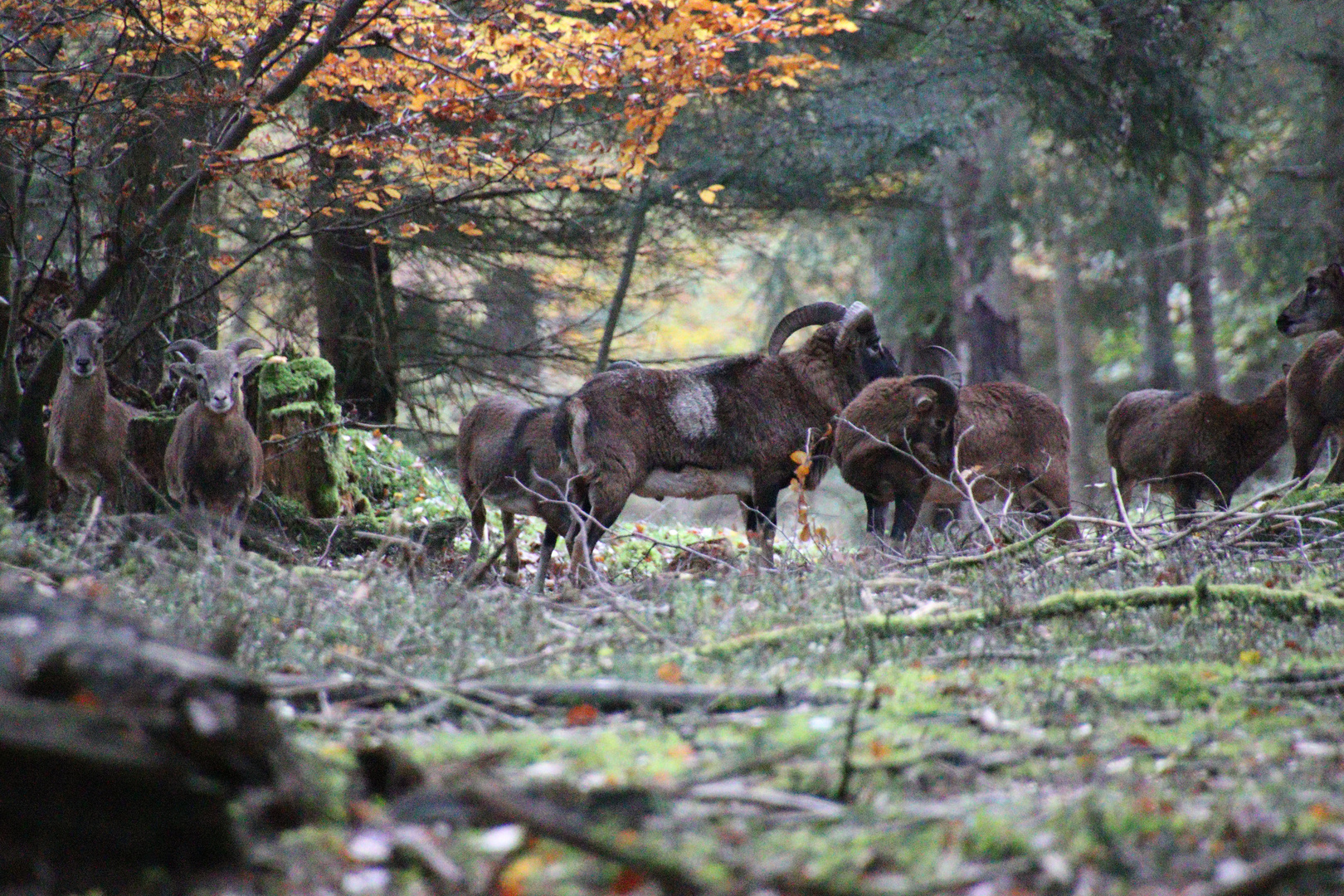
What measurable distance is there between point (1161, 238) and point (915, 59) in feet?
23.3

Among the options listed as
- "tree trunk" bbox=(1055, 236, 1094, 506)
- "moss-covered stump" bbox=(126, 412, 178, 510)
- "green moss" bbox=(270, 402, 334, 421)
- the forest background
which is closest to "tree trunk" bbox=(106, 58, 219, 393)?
the forest background

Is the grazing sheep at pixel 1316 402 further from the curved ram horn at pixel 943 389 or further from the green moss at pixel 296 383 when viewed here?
the green moss at pixel 296 383

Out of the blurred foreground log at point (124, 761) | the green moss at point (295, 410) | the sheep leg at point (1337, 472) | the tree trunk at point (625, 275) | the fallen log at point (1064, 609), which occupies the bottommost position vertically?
the fallen log at point (1064, 609)

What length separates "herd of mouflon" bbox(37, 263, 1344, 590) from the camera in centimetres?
858

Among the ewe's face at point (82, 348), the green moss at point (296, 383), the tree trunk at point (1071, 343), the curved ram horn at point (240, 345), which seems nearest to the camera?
the ewe's face at point (82, 348)

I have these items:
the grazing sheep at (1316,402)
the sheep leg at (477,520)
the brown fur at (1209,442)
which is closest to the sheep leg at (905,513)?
the brown fur at (1209,442)

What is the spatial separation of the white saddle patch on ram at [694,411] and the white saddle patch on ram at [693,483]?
0.26m

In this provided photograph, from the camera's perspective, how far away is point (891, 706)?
12.7 feet

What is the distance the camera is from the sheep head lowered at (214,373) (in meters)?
8.68

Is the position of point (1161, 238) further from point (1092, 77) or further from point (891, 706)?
point (891, 706)

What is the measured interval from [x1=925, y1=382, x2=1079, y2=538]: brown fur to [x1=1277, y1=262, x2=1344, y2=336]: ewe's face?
1.90 m

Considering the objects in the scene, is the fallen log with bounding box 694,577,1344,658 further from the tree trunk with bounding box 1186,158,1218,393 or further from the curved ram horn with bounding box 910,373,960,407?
the tree trunk with bounding box 1186,158,1218,393

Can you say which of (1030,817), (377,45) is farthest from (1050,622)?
(377,45)

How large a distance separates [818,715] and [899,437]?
5360 mm
